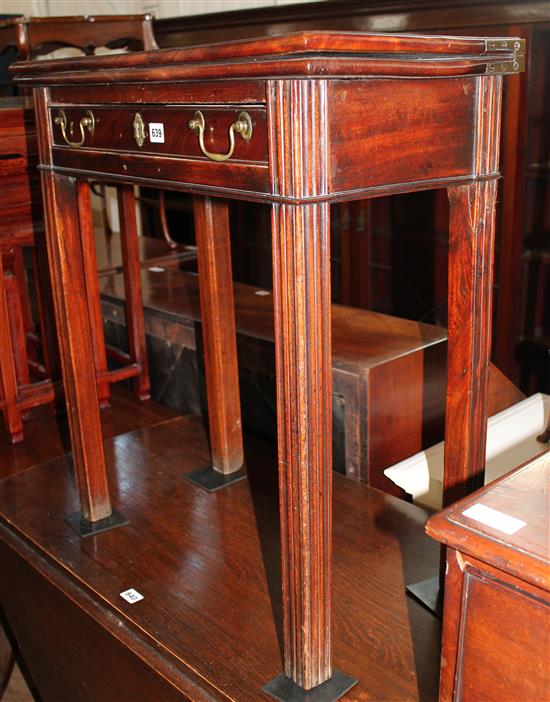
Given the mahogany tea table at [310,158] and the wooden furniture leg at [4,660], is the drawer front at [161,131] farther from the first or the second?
the wooden furniture leg at [4,660]

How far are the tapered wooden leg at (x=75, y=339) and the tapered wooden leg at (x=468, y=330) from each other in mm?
715

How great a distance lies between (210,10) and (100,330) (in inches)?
77.5

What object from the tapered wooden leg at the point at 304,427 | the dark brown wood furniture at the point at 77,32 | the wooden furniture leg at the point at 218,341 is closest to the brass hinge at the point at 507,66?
the tapered wooden leg at the point at 304,427

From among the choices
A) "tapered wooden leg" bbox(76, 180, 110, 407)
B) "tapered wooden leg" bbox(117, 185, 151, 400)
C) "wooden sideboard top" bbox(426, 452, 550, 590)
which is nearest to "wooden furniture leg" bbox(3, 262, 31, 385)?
"tapered wooden leg" bbox(76, 180, 110, 407)

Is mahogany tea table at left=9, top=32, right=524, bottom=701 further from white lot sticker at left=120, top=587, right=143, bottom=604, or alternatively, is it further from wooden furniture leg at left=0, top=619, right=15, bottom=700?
wooden furniture leg at left=0, top=619, right=15, bottom=700

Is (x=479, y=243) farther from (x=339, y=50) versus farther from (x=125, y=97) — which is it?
(x=125, y=97)

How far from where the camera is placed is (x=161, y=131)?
3.94ft

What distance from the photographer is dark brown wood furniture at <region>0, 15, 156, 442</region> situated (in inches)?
80.3

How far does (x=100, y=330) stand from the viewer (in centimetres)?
227

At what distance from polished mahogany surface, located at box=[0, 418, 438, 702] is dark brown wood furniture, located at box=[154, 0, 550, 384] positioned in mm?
1146

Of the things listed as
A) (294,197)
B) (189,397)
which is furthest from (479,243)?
(189,397)

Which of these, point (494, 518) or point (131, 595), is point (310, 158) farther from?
point (131, 595)

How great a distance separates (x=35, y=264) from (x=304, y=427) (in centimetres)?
141

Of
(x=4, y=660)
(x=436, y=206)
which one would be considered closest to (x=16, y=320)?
(x=4, y=660)
